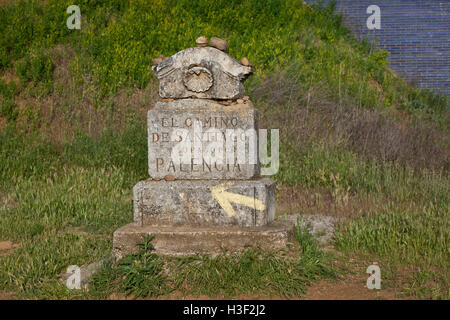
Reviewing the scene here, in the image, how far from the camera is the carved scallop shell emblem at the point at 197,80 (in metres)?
5.05

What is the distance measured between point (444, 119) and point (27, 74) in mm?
8487

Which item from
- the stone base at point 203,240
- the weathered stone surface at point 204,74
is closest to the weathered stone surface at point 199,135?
the weathered stone surface at point 204,74

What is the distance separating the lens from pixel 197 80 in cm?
509

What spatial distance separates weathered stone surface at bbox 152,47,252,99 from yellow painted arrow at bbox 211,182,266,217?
867 mm

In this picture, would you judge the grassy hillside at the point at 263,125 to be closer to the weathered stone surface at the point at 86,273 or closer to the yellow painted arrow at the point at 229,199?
the weathered stone surface at the point at 86,273

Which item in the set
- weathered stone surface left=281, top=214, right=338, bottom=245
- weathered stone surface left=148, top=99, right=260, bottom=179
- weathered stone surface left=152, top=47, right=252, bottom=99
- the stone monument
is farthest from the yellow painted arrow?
weathered stone surface left=152, top=47, right=252, bottom=99

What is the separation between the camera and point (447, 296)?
3975 millimetres

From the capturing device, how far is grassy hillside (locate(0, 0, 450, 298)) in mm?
4945

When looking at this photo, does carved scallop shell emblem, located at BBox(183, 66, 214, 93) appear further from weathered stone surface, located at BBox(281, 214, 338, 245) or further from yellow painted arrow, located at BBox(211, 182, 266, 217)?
weathered stone surface, located at BBox(281, 214, 338, 245)

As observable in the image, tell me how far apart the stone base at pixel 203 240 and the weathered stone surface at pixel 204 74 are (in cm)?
128

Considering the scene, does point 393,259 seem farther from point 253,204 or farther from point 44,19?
point 44,19

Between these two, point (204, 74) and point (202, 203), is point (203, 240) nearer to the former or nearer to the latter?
point (202, 203)

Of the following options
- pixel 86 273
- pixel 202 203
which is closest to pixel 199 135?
pixel 202 203

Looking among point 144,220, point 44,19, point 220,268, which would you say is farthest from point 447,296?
point 44,19
